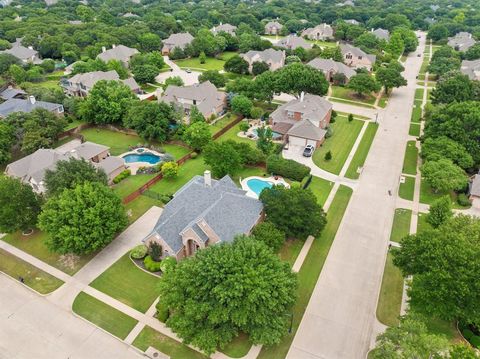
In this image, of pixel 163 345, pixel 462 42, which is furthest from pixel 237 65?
pixel 462 42

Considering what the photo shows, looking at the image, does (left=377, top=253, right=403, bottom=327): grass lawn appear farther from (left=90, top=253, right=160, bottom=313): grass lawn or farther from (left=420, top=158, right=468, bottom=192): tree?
(left=90, top=253, right=160, bottom=313): grass lawn

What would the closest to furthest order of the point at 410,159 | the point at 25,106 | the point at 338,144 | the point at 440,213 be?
the point at 440,213 → the point at 410,159 → the point at 338,144 → the point at 25,106

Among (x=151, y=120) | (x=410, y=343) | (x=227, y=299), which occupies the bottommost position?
(x=151, y=120)

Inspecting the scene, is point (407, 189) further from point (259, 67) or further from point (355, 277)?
point (259, 67)

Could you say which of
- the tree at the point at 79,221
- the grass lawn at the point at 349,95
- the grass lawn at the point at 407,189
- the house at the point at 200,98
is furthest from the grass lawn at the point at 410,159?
the tree at the point at 79,221

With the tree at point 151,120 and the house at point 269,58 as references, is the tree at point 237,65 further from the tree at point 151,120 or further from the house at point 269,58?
the tree at point 151,120

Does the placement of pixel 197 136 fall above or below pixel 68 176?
below

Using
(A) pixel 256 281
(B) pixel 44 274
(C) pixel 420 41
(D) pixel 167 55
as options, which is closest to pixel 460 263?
(A) pixel 256 281
